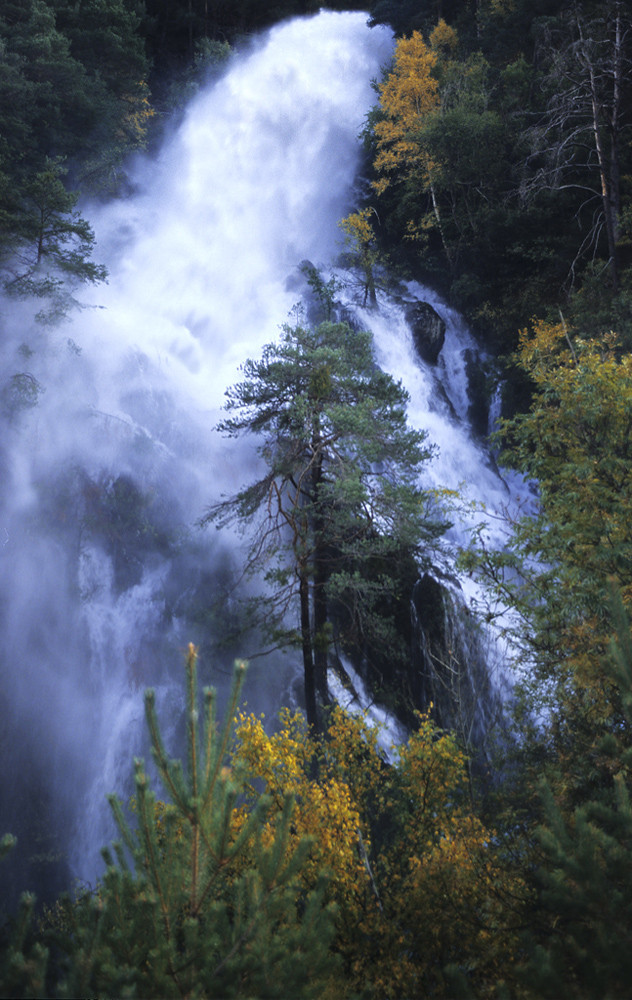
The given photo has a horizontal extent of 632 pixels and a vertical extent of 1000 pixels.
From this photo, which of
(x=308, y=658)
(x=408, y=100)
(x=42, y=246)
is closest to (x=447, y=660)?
(x=308, y=658)

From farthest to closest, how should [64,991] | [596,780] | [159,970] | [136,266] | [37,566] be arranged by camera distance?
[136,266], [37,566], [596,780], [159,970], [64,991]

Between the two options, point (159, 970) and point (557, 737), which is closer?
point (159, 970)

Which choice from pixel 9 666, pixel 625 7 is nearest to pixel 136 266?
pixel 9 666

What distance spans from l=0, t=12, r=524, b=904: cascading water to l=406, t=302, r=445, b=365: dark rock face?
1.18ft

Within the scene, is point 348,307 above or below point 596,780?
above

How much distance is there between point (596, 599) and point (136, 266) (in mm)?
19997

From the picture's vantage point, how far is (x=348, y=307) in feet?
62.7

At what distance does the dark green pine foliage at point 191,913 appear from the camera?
8.19 ft

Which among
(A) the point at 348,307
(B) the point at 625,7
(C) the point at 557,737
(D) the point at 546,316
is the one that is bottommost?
(C) the point at 557,737

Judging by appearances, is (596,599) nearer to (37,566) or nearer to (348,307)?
(37,566)

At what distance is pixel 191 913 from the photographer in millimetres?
2736

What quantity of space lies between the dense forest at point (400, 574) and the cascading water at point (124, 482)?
1030 millimetres

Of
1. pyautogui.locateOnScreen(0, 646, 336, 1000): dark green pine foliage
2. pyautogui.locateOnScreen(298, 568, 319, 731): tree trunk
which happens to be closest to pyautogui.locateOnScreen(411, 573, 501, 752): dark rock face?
pyautogui.locateOnScreen(298, 568, 319, 731): tree trunk

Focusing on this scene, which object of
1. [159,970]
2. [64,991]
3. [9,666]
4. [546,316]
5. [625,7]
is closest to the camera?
[64,991]
